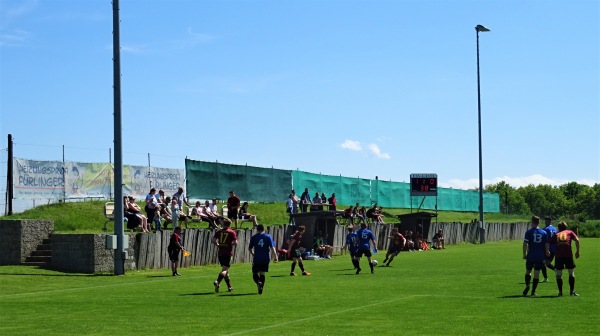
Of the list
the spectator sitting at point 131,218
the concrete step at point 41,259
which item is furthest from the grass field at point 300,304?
the spectator sitting at point 131,218

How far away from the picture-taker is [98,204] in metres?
45.1

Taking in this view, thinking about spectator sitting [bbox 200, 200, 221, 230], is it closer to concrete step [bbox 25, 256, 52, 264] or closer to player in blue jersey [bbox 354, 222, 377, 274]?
concrete step [bbox 25, 256, 52, 264]

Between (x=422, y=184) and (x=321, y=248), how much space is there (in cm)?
2110

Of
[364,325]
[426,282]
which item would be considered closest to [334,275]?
[426,282]

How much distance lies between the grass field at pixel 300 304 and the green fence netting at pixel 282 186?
17093 millimetres

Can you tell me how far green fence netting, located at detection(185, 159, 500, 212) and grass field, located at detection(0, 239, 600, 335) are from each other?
17.1 metres

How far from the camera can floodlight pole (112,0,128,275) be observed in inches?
1313

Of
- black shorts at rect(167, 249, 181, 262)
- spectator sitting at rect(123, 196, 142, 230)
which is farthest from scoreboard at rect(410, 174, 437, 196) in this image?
black shorts at rect(167, 249, 181, 262)

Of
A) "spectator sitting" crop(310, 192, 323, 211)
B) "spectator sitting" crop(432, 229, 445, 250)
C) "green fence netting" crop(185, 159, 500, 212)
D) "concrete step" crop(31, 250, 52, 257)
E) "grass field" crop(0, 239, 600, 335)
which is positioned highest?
"green fence netting" crop(185, 159, 500, 212)

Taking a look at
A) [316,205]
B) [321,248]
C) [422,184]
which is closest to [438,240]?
[422,184]

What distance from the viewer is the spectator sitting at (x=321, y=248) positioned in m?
46.5

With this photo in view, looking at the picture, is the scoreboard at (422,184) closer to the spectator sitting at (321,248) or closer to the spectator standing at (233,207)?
the spectator sitting at (321,248)

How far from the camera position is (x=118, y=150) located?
3356 centimetres

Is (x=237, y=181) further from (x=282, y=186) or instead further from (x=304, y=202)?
(x=282, y=186)
